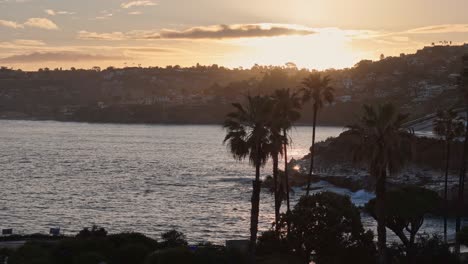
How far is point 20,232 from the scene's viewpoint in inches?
2356

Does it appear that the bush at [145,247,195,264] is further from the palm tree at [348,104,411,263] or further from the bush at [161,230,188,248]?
the palm tree at [348,104,411,263]

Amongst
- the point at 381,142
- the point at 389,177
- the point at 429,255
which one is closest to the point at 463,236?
the point at 429,255

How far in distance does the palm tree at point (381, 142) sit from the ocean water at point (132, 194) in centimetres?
1987

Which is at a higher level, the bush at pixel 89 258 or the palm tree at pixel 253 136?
the palm tree at pixel 253 136

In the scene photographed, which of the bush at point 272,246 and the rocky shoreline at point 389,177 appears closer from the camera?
the bush at point 272,246

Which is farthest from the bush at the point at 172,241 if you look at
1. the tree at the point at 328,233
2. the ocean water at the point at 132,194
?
the ocean water at the point at 132,194

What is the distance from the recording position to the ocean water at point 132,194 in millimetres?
65688

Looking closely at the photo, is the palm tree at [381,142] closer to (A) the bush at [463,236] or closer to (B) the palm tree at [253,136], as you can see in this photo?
(B) the palm tree at [253,136]

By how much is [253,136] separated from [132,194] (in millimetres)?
57441

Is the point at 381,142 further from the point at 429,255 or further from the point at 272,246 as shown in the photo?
the point at 272,246

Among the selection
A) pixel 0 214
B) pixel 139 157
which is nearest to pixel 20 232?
pixel 0 214

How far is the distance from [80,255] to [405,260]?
17.8m

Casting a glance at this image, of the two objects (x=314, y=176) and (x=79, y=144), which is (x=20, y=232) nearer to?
(x=314, y=176)

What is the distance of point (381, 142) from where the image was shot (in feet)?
103
